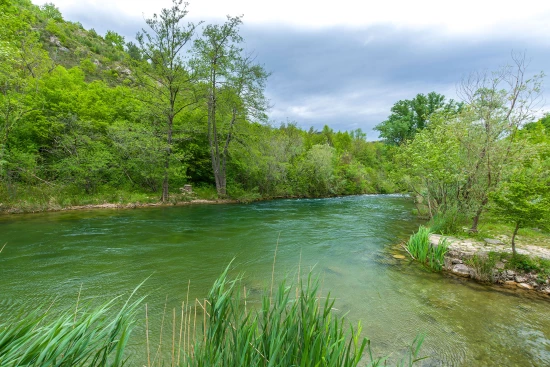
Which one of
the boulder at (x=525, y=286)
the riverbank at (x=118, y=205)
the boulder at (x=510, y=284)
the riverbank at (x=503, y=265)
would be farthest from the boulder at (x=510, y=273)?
the riverbank at (x=118, y=205)

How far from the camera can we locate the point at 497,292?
5836 mm

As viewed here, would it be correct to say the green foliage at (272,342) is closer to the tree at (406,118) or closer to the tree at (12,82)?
A: the tree at (12,82)

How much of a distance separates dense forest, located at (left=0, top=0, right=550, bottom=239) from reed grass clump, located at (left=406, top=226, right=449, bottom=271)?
1825 mm

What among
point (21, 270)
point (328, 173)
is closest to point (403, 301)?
point (21, 270)

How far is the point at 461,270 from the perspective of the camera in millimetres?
6793

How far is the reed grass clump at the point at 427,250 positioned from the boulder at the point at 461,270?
29 centimetres

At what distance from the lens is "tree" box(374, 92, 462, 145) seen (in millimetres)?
39438

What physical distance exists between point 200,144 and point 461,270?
2367 cm

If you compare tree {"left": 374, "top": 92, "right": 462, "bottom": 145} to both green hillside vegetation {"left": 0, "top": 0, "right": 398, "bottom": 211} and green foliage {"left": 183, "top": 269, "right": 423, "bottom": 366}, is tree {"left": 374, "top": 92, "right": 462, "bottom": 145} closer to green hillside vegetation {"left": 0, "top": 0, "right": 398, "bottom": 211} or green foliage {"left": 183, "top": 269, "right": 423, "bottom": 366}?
green hillside vegetation {"left": 0, "top": 0, "right": 398, "bottom": 211}

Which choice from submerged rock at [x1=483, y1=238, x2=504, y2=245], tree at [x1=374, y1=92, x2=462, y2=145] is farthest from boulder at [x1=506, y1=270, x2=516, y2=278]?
tree at [x1=374, y1=92, x2=462, y2=145]

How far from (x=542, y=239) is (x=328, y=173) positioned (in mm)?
22014

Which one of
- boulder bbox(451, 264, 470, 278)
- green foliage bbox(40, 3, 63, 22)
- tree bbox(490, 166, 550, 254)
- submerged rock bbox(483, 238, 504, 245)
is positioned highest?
green foliage bbox(40, 3, 63, 22)

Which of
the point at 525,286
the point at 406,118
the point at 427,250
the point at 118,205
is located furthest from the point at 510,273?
the point at 406,118

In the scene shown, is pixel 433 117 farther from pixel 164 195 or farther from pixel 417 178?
pixel 164 195
